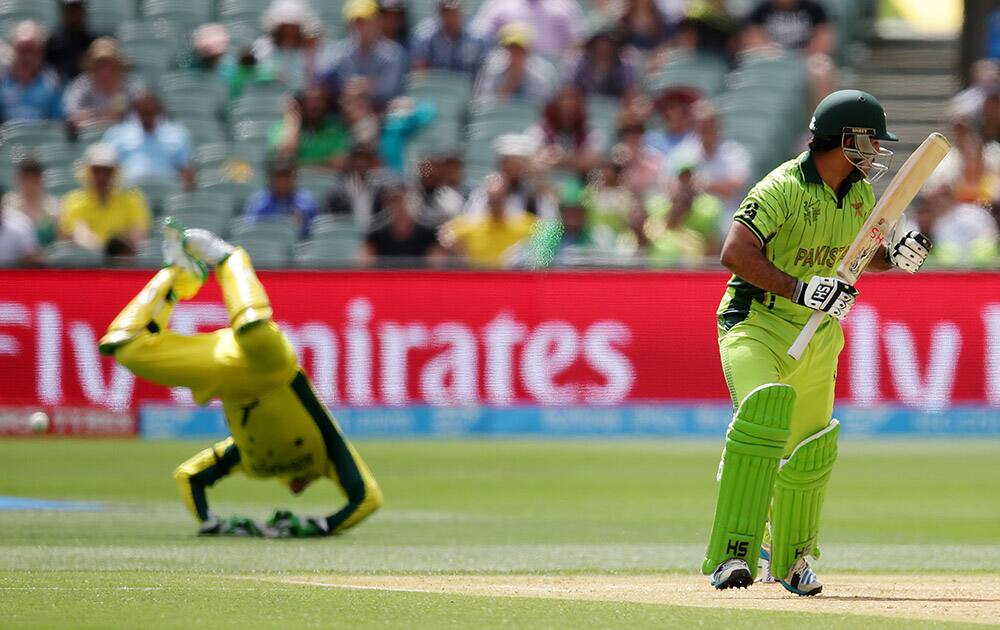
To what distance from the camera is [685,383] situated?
15.5 m

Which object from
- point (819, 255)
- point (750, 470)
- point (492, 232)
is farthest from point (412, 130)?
point (750, 470)

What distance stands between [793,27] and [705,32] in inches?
36.7

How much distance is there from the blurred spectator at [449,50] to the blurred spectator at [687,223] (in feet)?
10.8

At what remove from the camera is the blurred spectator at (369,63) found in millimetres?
18359

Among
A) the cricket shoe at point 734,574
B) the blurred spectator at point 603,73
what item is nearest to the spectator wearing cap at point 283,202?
the blurred spectator at point 603,73

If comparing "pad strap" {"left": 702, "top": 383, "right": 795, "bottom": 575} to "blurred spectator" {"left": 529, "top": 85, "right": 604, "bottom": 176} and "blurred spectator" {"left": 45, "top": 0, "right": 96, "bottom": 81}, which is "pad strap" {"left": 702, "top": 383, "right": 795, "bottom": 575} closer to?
"blurred spectator" {"left": 529, "top": 85, "right": 604, "bottom": 176}

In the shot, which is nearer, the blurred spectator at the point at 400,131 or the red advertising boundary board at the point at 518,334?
the red advertising boundary board at the point at 518,334

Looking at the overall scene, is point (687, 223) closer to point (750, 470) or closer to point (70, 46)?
point (70, 46)

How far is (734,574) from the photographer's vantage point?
650cm

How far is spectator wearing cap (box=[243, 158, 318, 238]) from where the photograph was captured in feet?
54.7

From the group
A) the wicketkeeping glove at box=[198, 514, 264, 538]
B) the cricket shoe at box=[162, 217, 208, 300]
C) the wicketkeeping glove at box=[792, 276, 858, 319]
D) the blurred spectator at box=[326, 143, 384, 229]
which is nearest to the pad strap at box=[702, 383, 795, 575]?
the wicketkeeping glove at box=[792, 276, 858, 319]

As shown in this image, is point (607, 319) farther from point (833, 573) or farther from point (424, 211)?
point (833, 573)

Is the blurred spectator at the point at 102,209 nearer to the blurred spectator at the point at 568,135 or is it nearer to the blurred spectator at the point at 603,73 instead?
the blurred spectator at the point at 568,135

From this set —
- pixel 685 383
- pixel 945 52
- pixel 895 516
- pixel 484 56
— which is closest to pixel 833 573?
pixel 895 516
